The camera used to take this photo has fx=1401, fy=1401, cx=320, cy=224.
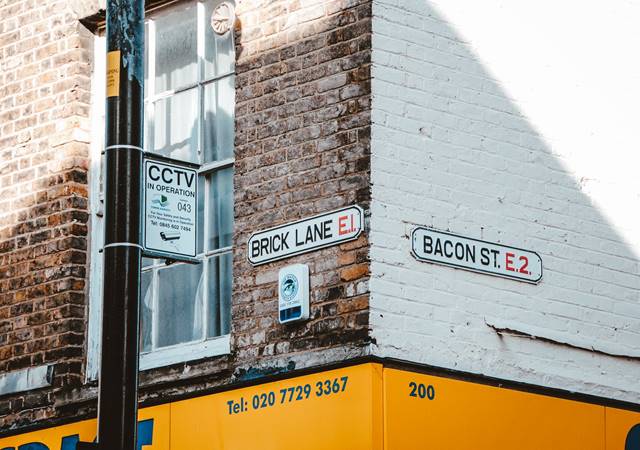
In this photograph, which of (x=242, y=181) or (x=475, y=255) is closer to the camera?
(x=475, y=255)

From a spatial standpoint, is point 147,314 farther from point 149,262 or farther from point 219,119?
point 219,119

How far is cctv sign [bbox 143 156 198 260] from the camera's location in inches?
245

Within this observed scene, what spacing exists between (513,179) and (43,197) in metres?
3.24

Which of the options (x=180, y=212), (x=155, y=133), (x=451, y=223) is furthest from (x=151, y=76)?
(x=180, y=212)

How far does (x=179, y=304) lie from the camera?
8.97 m

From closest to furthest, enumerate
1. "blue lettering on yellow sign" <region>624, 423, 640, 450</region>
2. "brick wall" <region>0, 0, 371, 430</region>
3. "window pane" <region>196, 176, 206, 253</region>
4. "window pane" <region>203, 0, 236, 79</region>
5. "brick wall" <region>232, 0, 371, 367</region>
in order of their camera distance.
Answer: "brick wall" <region>232, 0, 371, 367</region>
"brick wall" <region>0, 0, 371, 430</region>
"blue lettering on yellow sign" <region>624, 423, 640, 450</region>
"window pane" <region>196, 176, 206, 253</region>
"window pane" <region>203, 0, 236, 79</region>

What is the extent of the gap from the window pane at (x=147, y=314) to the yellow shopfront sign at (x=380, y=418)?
63cm

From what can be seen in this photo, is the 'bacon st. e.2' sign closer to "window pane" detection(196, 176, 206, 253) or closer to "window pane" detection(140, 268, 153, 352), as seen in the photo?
"window pane" detection(196, 176, 206, 253)

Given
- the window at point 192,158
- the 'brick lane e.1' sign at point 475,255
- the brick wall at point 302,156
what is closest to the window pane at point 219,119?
the window at point 192,158

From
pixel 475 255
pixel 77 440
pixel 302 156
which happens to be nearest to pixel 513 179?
pixel 475 255

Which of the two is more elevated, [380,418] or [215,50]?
[215,50]

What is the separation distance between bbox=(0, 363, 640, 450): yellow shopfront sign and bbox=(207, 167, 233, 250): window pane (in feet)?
3.59

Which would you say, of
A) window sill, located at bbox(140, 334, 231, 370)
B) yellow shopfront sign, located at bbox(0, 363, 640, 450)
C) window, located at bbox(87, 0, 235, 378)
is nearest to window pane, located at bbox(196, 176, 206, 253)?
window, located at bbox(87, 0, 235, 378)

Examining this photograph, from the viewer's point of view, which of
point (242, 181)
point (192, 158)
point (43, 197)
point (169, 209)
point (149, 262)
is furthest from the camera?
point (43, 197)
